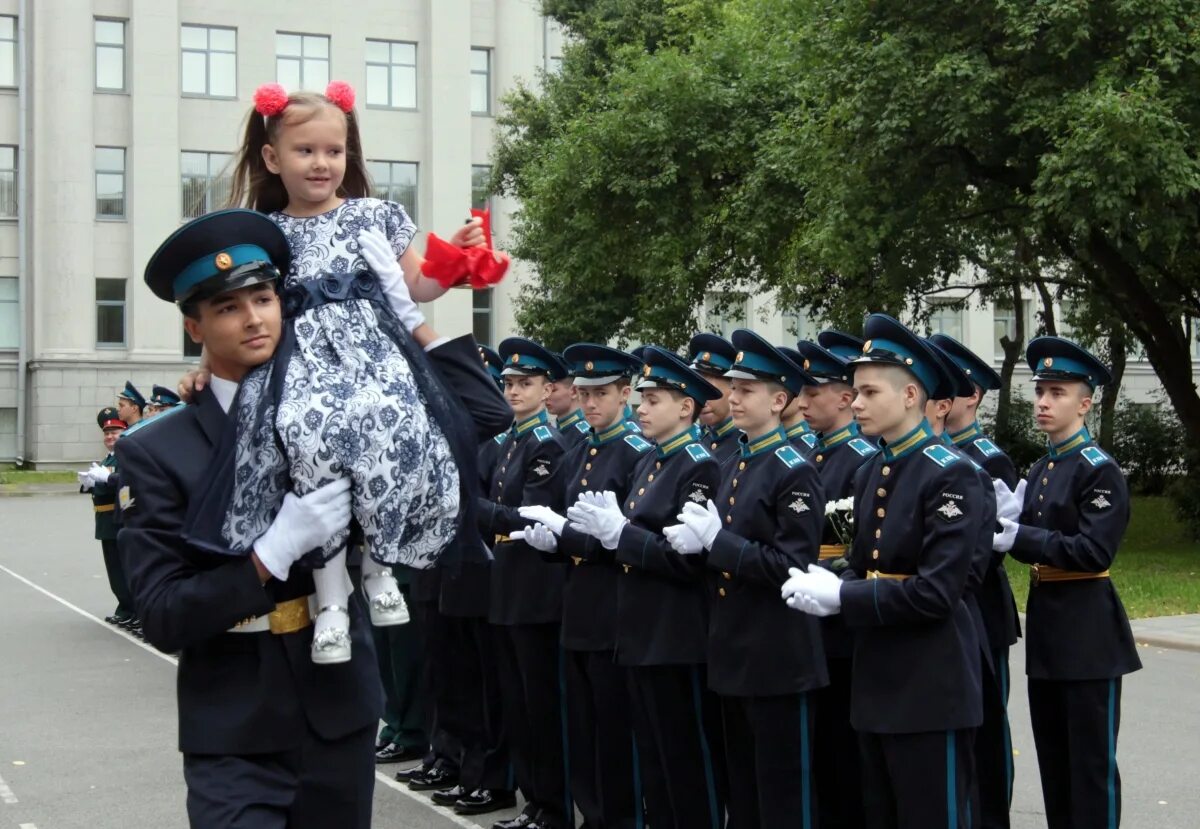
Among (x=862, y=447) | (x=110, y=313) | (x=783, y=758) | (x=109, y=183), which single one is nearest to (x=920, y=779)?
(x=783, y=758)

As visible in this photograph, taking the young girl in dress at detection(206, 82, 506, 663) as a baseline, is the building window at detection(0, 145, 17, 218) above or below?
above

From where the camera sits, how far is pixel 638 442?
23.1 ft

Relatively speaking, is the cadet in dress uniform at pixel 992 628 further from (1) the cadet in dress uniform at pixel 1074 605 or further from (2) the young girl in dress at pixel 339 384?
(2) the young girl in dress at pixel 339 384

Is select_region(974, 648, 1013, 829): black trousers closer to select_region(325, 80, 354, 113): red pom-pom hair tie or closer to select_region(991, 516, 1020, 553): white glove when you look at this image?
select_region(991, 516, 1020, 553): white glove

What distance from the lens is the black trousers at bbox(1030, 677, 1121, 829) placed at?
5.99 m

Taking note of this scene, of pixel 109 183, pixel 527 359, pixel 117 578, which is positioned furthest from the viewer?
pixel 109 183

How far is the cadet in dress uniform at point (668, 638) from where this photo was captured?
6.21m

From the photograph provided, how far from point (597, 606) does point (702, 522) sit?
118cm

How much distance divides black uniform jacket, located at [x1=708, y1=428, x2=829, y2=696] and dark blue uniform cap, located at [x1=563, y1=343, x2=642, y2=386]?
51.1 inches

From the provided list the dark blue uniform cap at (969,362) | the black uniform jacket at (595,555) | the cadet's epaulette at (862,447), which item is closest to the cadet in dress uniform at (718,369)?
the black uniform jacket at (595,555)

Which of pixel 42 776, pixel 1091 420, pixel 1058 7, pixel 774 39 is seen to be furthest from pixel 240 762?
pixel 1091 420

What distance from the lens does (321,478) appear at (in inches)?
133

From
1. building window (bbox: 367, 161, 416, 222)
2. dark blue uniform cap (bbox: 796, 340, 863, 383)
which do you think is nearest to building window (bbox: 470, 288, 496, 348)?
building window (bbox: 367, 161, 416, 222)

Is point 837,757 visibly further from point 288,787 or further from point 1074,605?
point 288,787
